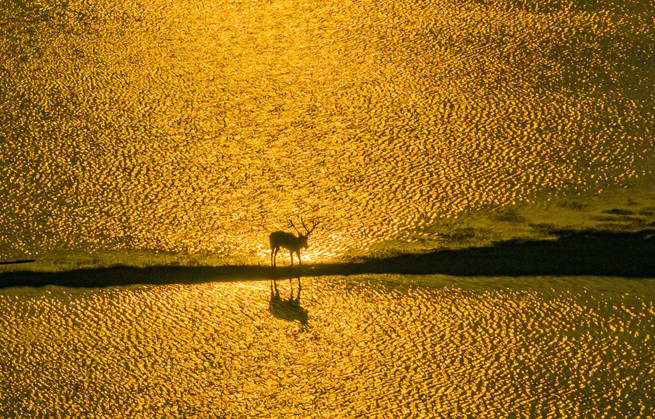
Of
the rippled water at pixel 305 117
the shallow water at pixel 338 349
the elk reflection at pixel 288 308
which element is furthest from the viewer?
the rippled water at pixel 305 117


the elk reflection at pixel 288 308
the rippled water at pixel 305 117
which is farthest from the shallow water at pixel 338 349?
the rippled water at pixel 305 117

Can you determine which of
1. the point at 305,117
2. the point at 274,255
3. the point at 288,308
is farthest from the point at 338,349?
the point at 305,117

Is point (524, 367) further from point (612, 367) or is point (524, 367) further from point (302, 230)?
point (302, 230)

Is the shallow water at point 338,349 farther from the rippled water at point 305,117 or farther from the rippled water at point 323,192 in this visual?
the rippled water at point 305,117

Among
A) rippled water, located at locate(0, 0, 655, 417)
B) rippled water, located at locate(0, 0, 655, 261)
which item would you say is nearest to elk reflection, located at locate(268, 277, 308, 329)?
rippled water, located at locate(0, 0, 655, 417)

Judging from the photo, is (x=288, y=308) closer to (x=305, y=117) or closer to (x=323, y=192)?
(x=323, y=192)

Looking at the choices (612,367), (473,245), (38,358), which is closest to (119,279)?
(38,358)
